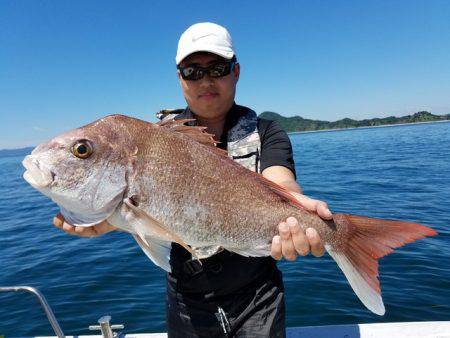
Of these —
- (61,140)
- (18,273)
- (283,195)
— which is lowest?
(18,273)

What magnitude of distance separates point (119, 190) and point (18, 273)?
10291mm

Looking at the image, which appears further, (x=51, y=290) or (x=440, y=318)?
(x=51, y=290)

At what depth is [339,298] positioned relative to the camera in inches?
301

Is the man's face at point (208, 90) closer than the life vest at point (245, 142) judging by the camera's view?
Yes

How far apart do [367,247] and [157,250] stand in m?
1.73

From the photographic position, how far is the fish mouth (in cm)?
242

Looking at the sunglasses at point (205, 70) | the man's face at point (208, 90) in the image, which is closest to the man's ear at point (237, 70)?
the man's face at point (208, 90)

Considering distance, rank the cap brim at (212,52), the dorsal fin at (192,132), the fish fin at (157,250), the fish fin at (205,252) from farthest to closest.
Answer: the cap brim at (212,52) → the fish fin at (205,252) → the dorsal fin at (192,132) → the fish fin at (157,250)

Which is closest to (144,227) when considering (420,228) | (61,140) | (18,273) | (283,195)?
(61,140)

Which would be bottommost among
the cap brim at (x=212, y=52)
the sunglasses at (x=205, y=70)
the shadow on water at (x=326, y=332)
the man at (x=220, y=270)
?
the shadow on water at (x=326, y=332)

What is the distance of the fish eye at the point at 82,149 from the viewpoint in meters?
2.52

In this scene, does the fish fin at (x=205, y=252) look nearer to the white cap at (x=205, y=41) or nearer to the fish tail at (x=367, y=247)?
the fish tail at (x=367, y=247)

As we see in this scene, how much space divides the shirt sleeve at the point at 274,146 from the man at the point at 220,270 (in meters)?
0.01

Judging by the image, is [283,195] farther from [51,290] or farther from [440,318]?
[51,290]
